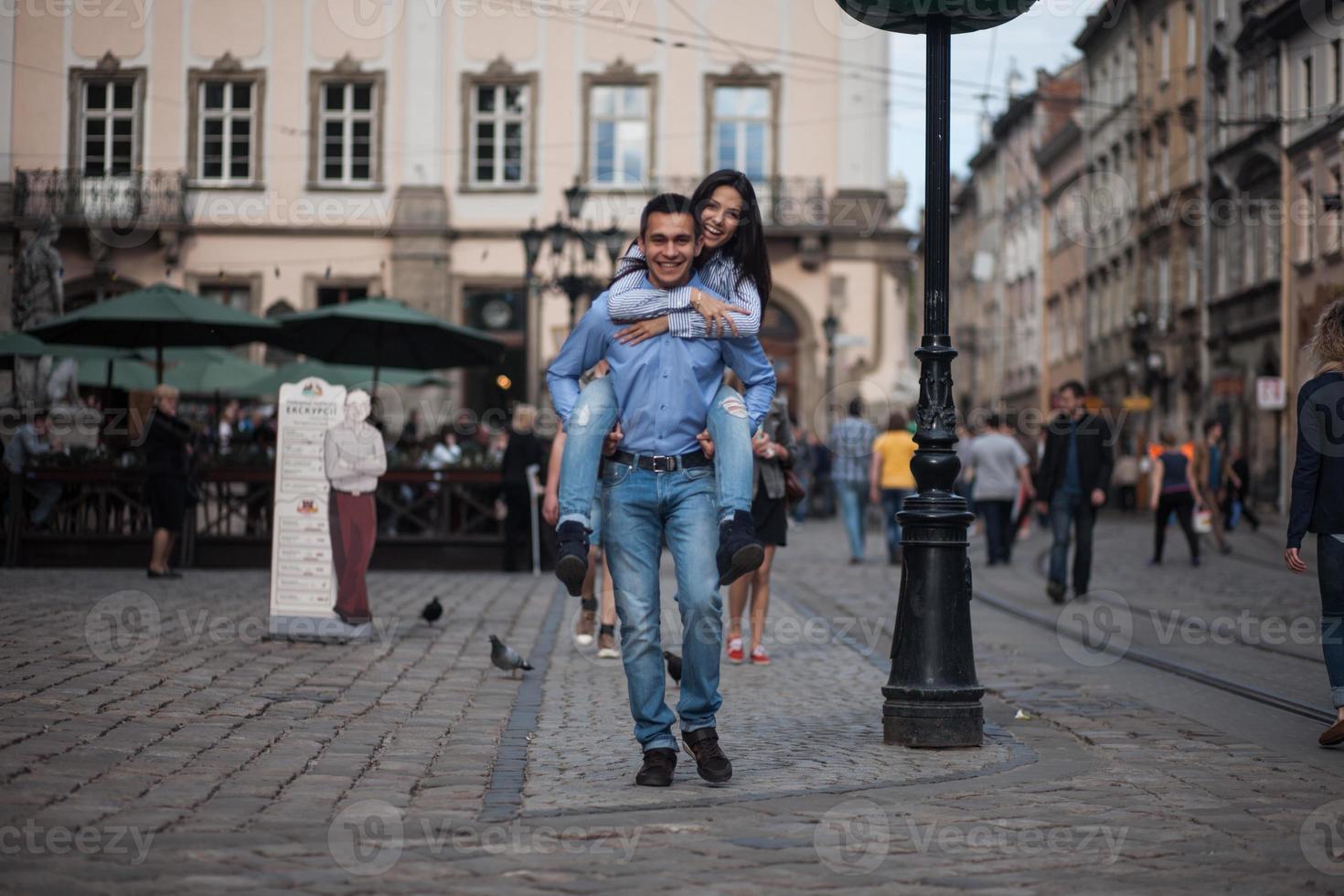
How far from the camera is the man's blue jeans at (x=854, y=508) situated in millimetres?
21094

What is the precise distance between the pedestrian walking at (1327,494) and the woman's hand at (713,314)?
269 centimetres

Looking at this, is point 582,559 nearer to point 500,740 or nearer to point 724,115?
point 500,740

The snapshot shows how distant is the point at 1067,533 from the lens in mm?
15555

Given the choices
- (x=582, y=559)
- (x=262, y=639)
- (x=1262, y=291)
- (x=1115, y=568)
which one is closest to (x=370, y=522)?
(x=262, y=639)

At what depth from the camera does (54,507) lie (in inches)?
733

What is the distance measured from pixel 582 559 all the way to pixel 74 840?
1.77 m

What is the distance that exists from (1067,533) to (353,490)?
21.6ft

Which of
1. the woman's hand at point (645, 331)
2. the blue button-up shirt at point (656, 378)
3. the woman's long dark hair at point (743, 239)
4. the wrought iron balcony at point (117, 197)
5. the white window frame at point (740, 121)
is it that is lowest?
the blue button-up shirt at point (656, 378)

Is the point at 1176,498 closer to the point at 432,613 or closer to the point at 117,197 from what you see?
the point at 432,613

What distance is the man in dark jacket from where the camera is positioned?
15273 millimetres
